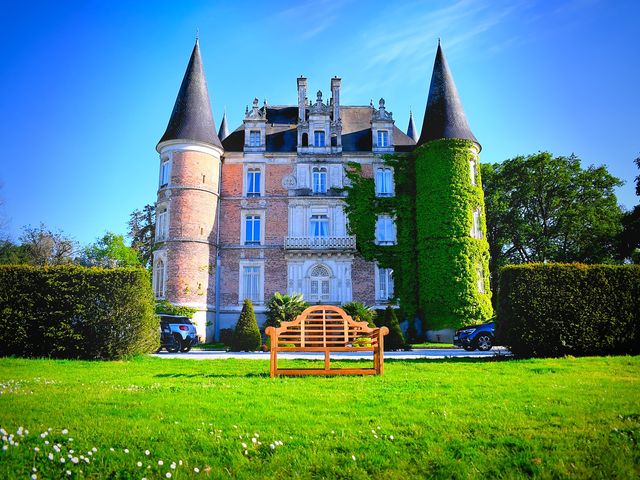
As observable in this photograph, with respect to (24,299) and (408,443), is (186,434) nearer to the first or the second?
(408,443)

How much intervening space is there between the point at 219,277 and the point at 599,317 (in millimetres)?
21032

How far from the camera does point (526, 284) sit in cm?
1417

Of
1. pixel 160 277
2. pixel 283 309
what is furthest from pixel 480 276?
pixel 160 277

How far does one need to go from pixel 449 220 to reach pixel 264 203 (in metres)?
11.1

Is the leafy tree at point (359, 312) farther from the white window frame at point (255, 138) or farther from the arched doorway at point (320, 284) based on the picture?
the white window frame at point (255, 138)

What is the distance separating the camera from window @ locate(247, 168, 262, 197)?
31.0 metres

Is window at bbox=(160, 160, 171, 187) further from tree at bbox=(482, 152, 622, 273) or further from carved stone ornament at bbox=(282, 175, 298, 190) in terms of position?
tree at bbox=(482, 152, 622, 273)

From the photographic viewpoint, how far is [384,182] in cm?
3117

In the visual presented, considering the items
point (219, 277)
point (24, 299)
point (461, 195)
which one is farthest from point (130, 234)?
point (24, 299)

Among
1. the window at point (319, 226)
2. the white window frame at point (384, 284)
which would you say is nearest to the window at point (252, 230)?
the window at point (319, 226)

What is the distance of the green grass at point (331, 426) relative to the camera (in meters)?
4.00

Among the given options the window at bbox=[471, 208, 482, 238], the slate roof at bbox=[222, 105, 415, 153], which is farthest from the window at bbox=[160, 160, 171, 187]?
the window at bbox=[471, 208, 482, 238]

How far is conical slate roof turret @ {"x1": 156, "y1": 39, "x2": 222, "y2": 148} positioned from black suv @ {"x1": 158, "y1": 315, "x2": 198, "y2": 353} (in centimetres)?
1212

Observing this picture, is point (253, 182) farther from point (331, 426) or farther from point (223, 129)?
point (331, 426)
